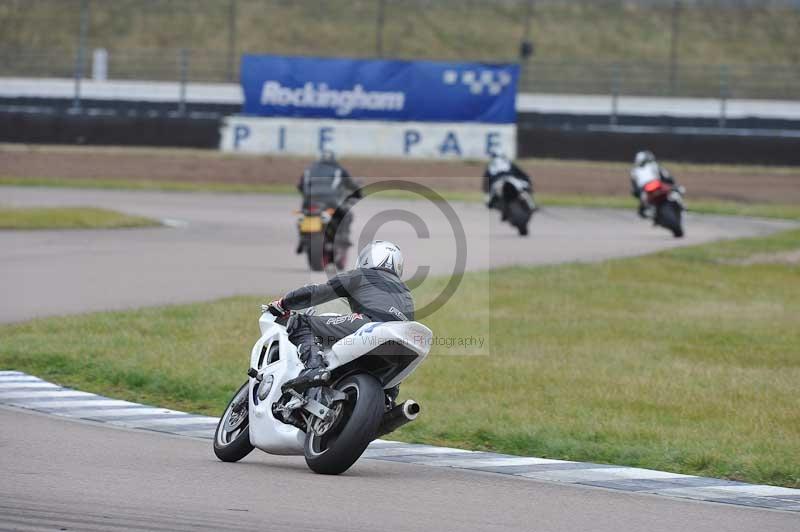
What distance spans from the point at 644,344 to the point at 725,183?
2306cm

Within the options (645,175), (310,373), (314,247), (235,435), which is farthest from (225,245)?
(310,373)

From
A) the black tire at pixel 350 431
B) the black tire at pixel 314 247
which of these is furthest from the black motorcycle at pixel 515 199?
the black tire at pixel 350 431

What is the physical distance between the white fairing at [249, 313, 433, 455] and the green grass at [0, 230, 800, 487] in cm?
165

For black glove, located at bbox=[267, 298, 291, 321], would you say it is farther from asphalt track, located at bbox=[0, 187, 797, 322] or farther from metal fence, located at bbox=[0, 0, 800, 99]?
Answer: metal fence, located at bbox=[0, 0, 800, 99]

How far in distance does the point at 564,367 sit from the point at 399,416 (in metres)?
5.08

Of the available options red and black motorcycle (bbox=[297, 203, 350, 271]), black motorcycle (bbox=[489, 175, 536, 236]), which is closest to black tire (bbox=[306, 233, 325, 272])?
red and black motorcycle (bbox=[297, 203, 350, 271])

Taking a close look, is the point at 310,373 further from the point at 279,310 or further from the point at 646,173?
the point at 646,173

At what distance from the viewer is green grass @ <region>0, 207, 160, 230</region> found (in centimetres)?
2473

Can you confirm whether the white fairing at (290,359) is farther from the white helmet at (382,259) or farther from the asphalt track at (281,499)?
the white helmet at (382,259)

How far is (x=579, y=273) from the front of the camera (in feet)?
67.4

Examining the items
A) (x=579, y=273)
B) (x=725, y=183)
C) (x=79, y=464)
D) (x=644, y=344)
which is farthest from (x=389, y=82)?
(x=79, y=464)

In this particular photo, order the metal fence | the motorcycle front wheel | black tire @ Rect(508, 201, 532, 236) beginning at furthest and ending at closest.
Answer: the metal fence, the motorcycle front wheel, black tire @ Rect(508, 201, 532, 236)

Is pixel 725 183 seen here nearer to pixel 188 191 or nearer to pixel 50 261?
pixel 188 191

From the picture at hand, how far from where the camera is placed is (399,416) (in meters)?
7.96
